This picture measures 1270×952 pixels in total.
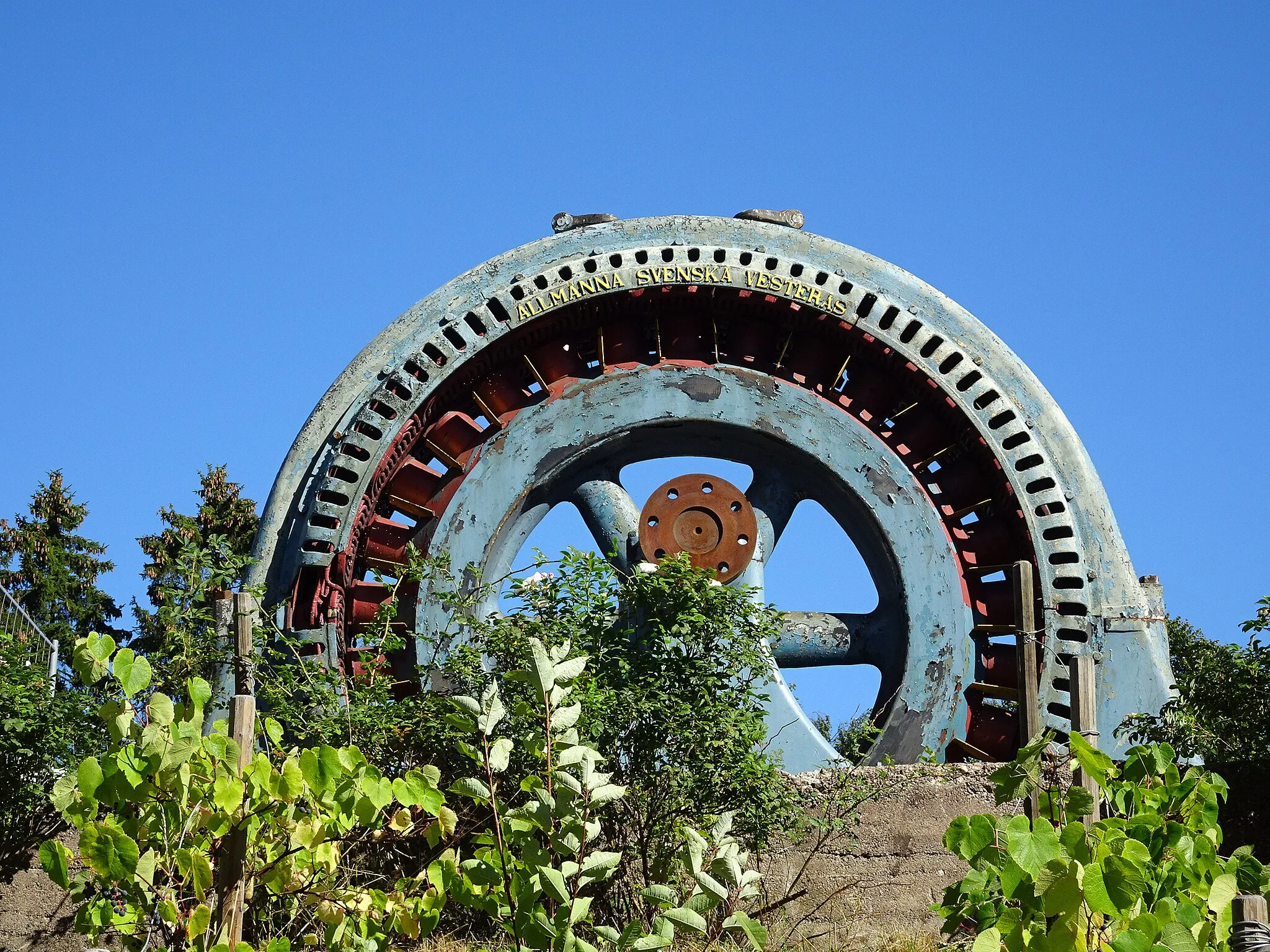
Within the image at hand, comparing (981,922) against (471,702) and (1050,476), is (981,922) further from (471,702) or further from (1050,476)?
(1050,476)

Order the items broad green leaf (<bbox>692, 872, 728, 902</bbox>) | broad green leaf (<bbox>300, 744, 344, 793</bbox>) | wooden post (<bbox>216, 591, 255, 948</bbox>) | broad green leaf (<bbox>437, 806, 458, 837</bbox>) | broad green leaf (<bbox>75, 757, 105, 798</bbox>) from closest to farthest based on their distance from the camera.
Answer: broad green leaf (<bbox>692, 872, 728, 902</bbox>) → broad green leaf (<bbox>75, 757, 105, 798</bbox>) → broad green leaf (<bbox>300, 744, 344, 793</bbox>) → wooden post (<bbox>216, 591, 255, 948</bbox>) → broad green leaf (<bbox>437, 806, 458, 837</bbox>)

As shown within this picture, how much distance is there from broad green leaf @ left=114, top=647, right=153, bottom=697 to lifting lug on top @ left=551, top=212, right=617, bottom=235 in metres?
7.23

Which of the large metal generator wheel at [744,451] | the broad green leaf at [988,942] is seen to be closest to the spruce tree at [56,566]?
the large metal generator wheel at [744,451]

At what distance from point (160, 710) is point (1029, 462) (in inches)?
295

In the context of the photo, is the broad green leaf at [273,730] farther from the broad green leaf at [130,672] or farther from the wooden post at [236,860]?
the broad green leaf at [130,672]

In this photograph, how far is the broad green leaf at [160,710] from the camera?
5883 millimetres

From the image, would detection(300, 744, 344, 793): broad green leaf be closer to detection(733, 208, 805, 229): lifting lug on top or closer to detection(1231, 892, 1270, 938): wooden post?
detection(1231, 892, 1270, 938): wooden post

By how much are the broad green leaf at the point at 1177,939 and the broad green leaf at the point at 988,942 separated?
52cm

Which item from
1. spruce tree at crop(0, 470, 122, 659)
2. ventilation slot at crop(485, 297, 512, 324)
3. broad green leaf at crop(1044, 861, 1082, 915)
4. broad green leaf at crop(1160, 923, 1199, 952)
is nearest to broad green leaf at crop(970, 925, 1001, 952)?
broad green leaf at crop(1044, 861, 1082, 915)

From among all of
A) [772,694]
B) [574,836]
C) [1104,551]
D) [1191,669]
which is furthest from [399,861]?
[1191,669]

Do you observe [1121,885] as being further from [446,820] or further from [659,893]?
[446,820]

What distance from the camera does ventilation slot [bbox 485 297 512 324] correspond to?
1199cm

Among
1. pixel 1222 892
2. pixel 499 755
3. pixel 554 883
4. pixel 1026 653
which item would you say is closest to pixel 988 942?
pixel 1222 892

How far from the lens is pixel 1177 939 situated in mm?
5160
